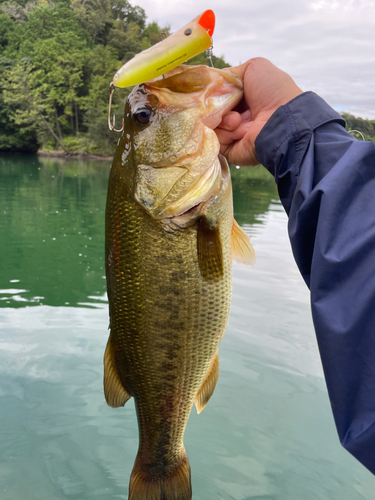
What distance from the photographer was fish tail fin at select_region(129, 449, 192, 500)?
195cm

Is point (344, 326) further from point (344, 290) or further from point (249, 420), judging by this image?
point (249, 420)

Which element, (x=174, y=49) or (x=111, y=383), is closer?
(x=174, y=49)

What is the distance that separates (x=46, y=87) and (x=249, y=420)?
51219mm

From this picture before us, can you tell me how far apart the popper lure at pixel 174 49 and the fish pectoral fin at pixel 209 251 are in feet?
1.92

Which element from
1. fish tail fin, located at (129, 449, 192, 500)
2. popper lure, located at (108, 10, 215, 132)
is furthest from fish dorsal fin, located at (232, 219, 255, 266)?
fish tail fin, located at (129, 449, 192, 500)

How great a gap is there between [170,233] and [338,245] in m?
0.67

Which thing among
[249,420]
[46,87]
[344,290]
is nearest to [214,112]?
[344,290]

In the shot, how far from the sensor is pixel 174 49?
4.82 ft

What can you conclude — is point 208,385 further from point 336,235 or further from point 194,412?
point 194,412

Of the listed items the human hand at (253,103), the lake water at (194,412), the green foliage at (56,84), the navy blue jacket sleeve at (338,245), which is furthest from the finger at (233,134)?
the green foliage at (56,84)

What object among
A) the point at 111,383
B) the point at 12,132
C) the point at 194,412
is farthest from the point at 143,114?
the point at 12,132

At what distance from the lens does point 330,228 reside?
133cm

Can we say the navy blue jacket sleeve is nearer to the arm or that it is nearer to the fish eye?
the arm

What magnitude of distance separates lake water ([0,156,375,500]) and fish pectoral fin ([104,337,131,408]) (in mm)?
1619
